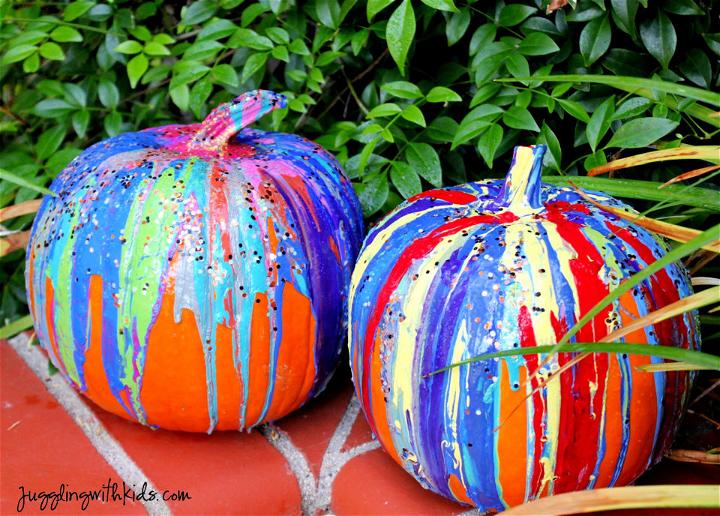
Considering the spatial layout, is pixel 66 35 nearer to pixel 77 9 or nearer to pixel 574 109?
pixel 77 9

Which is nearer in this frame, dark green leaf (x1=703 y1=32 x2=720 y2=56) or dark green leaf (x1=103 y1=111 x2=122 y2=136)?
dark green leaf (x1=703 y1=32 x2=720 y2=56)

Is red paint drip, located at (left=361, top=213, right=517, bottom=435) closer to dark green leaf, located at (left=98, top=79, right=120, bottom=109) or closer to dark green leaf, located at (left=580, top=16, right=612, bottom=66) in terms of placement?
dark green leaf, located at (left=580, top=16, right=612, bottom=66)

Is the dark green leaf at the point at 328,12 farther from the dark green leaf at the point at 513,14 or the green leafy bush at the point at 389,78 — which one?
the dark green leaf at the point at 513,14

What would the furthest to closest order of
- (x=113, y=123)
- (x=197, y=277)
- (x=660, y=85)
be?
(x=113, y=123), (x=197, y=277), (x=660, y=85)

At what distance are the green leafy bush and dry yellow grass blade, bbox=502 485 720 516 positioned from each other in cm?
53

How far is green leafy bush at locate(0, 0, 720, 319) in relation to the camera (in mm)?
1444

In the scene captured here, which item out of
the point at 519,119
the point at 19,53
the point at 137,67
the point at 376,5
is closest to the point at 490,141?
the point at 519,119

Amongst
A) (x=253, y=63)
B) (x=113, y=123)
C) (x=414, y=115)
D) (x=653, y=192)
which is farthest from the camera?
(x=113, y=123)

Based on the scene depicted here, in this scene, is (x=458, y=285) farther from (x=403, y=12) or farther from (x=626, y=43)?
(x=626, y=43)

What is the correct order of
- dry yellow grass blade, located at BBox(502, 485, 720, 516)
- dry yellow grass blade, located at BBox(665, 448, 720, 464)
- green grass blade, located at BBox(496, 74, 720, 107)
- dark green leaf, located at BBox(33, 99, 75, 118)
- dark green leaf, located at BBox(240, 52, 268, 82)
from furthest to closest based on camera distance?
dark green leaf, located at BBox(33, 99, 75, 118), dark green leaf, located at BBox(240, 52, 268, 82), dry yellow grass blade, located at BBox(665, 448, 720, 464), green grass blade, located at BBox(496, 74, 720, 107), dry yellow grass blade, located at BBox(502, 485, 720, 516)

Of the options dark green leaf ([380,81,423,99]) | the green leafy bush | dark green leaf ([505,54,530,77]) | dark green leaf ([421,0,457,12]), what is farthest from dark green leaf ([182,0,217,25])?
dark green leaf ([505,54,530,77])

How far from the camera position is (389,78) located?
1711mm

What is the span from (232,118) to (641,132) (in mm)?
682

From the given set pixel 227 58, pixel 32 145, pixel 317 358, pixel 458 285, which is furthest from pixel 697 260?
pixel 32 145
